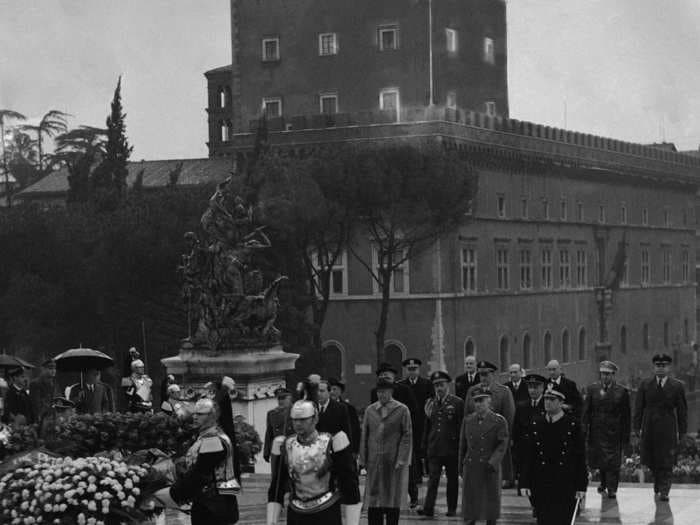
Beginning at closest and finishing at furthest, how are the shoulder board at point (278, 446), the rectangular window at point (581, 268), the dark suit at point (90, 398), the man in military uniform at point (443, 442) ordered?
the shoulder board at point (278, 446) → the man in military uniform at point (443, 442) → the dark suit at point (90, 398) → the rectangular window at point (581, 268)

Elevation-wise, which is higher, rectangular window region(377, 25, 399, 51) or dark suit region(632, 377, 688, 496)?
rectangular window region(377, 25, 399, 51)

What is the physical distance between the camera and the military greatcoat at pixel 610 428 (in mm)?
19828

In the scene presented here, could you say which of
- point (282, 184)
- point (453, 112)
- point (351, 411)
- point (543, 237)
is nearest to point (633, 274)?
point (543, 237)

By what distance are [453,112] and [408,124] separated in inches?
73.0

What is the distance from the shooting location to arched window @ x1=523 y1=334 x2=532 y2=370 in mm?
68562

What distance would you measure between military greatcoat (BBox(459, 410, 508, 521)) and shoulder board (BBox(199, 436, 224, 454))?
5.11 metres

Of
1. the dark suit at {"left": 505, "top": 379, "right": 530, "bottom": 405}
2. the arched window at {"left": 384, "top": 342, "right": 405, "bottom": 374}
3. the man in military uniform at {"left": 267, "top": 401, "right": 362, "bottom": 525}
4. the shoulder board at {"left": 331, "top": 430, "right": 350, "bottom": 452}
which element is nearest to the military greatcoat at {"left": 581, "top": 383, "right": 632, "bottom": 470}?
the dark suit at {"left": 505, "top": 379, "right": 530, "bottom": 405}

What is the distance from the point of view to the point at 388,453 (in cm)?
1659

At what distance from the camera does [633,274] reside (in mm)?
82062

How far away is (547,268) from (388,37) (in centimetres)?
1188

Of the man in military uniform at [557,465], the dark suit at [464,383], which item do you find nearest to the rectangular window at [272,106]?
the dark suit at [464,383]

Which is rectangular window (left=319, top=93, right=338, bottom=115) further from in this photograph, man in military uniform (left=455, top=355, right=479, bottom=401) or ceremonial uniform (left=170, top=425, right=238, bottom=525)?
ceremonial uniform (left=170, top=425, right=238, bottom=525)

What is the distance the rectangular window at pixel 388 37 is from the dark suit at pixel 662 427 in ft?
156

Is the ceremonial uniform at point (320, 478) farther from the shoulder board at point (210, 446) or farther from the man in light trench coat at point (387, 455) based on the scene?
the man in light trench coat at point (387, 455)
